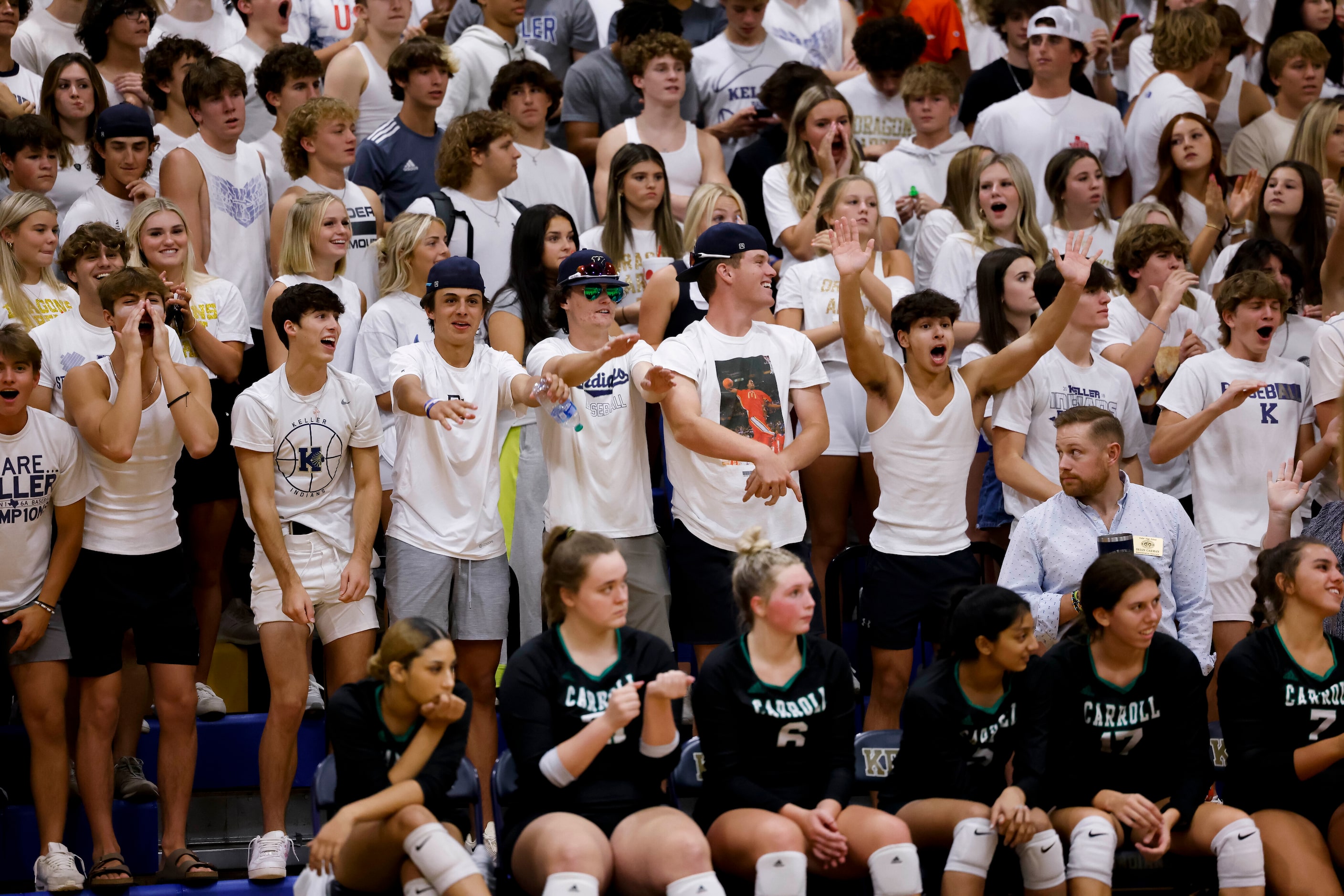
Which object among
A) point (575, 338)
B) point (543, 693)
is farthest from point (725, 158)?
point (543, 693)

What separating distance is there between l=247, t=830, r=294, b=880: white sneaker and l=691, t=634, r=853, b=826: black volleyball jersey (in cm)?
148

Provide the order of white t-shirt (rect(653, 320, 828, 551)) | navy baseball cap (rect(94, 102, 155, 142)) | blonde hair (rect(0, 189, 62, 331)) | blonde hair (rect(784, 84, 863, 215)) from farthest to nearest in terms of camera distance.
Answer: blonde hair (rect(784, 84, 863, 215))
navy baseball cap (rect(94, 102, 155, 142))
blonde hair (rect(0, 189, 62, 331))
white t-shirt (rect(653, 320, 828, 551))

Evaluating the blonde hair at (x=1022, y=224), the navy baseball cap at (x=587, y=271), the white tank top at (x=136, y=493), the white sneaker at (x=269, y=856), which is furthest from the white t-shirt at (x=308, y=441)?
the blonde hair at (x=1022, y=224)

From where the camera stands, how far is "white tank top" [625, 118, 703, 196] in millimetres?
7098

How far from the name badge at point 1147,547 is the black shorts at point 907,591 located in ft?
2.04

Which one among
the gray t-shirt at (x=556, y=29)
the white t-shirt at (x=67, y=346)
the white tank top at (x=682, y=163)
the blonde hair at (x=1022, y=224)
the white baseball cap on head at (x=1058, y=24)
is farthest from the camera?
the gray t-shirt at (x=556, y=29)

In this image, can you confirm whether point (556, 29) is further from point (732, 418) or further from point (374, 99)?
point (732, 418)

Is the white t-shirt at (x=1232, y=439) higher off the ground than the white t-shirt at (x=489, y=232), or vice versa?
the white t-shirt at (x=489, y=232)

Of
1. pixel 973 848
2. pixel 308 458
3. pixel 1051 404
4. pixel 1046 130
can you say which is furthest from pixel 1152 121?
pixel 308 458

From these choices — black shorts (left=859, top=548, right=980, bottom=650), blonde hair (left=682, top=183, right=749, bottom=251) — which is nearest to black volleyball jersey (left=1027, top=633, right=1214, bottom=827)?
black shorts (left=859, top=548, right=980, bottom=650)

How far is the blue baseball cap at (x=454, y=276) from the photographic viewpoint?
522 cm

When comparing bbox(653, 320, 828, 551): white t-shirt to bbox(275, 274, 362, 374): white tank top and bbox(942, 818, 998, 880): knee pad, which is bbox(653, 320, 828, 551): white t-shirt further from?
bbox(275, 274, 362, 374): white tank top

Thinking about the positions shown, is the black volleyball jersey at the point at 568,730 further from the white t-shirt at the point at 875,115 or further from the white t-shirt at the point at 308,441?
the white t-shirt at the point at 875,115

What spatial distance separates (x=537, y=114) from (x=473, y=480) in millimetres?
2500
